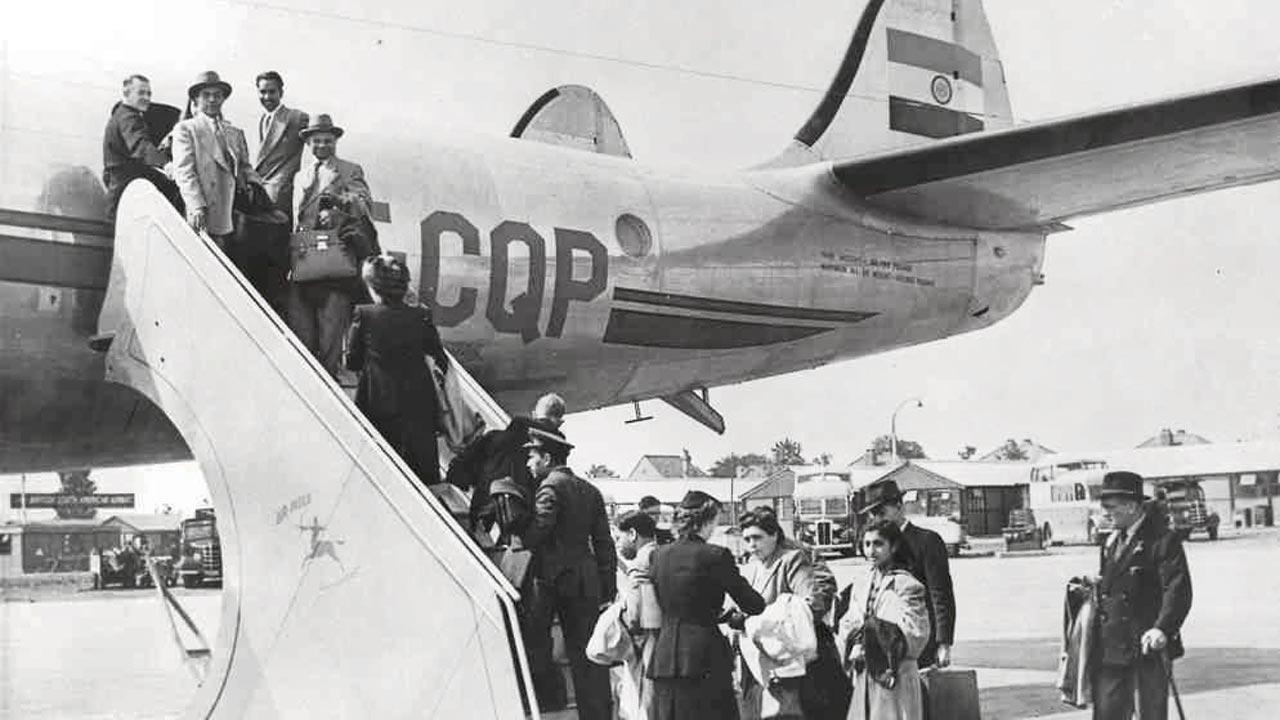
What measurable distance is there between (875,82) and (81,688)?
9.91 m

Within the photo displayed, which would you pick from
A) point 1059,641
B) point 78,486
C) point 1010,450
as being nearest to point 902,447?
point 1010,450

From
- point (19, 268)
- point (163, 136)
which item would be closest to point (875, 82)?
point (163, 136)

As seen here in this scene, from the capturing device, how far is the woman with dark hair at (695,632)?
253 inches

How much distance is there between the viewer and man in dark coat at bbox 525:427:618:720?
22.7 feet

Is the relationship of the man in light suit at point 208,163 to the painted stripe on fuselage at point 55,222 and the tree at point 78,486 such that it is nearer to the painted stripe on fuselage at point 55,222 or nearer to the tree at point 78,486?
the painted stripe on fuselage at point 55,222

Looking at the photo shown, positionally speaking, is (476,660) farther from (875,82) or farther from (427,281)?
(875,82)

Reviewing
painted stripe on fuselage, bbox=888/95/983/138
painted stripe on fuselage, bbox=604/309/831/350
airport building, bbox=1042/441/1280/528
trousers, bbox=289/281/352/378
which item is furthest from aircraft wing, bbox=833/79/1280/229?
airport building, bbox=1042/441/1280/528

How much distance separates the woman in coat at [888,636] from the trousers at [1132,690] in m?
1.12

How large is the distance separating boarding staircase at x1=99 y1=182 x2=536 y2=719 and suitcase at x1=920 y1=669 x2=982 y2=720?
243cm

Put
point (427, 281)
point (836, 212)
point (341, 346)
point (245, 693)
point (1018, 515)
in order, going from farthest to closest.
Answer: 1. point (1018, 515)
2. point (836, 212)
3. point (427, 281)
4. point (341, 346)
5. point (245, 693)

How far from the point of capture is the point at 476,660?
5352mm

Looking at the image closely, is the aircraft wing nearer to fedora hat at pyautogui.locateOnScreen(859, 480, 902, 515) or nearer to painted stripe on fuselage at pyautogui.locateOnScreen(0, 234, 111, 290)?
fedora hat at pyautogui.locateOnScreen(859, 480, 902, 515)

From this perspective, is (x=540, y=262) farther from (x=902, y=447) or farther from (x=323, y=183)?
(x=902, y=447)

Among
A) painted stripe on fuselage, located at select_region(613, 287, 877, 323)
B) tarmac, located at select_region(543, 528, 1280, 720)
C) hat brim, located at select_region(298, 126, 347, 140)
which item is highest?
hat brim, located at select_region(298, 126, 347, 140)
